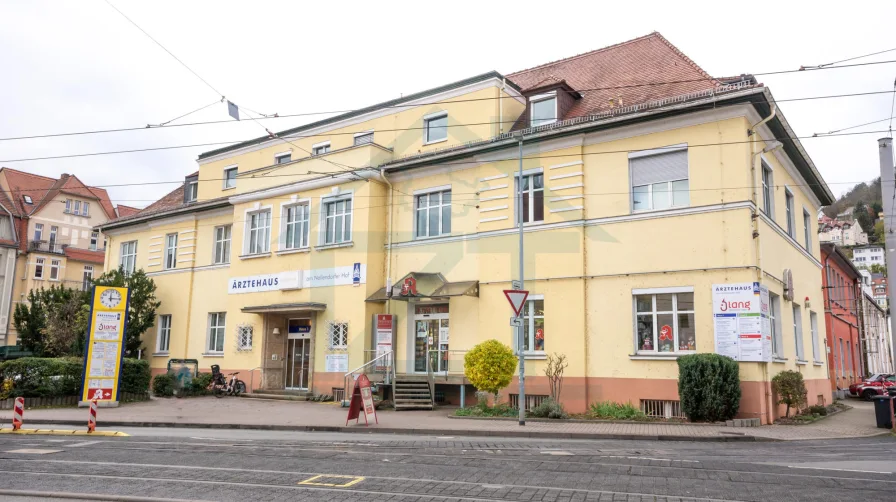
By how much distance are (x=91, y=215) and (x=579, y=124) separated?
58.6 m

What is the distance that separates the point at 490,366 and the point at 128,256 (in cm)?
2656

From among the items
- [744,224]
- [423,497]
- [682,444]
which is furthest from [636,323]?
[423,497]

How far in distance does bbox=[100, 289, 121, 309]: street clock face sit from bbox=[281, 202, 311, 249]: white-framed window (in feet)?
22.1

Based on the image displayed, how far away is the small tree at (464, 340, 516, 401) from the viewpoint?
19.3 meters

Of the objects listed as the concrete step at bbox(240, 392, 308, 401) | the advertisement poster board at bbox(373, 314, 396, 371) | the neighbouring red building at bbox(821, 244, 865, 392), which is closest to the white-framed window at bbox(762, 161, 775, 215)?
the neighbouring red building at bbox(821, 244, 865, 392)

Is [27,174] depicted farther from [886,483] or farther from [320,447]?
[886,483]

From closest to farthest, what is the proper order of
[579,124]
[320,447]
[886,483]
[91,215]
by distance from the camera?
[886,483]
[320,447]
[579,124]
[91,215]

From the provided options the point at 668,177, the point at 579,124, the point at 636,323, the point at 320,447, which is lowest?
the point at 320,447

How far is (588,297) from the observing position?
20422mm

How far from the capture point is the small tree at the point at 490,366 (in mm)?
19312

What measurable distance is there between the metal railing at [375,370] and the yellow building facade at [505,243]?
53 centimetres

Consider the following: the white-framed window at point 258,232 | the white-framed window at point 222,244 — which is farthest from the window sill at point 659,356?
the white-framed window at point 222,244

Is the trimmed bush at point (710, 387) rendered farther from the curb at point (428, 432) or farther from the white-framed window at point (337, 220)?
the white-framed window at point (337, 220)

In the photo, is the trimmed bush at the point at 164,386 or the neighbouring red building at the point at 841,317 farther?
Answer: the neighbouring red building at the point at 841,317
